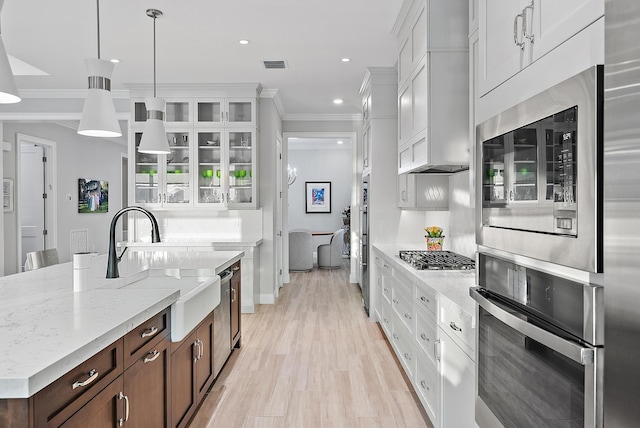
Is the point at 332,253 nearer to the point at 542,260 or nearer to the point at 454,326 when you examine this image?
the point at 454,326

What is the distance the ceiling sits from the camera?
324 centimetres

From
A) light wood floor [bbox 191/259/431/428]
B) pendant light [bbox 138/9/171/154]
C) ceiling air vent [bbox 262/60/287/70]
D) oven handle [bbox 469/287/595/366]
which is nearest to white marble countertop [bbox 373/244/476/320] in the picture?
oven handle [bbox 469/287/595/366]

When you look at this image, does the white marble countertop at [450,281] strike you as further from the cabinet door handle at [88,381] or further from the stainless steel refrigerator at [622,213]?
the cabinet door handle at [88,381]

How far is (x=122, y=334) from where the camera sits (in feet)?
4.84

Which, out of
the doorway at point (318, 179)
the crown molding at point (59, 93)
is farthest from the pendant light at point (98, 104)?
→ the doorway at point (318, 179)

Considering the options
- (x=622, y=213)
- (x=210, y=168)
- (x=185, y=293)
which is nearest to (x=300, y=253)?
(x=210, y=168)

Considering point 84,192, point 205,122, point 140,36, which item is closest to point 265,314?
point 205,122

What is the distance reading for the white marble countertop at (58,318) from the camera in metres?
1.08

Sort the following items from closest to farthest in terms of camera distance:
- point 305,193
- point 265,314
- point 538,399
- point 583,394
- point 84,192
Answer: point 583,394 → point 538,399 → point 265,314 → point 84,192 → point 305,193

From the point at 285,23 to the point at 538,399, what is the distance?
324cm

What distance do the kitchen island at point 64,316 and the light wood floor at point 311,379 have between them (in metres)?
0.50

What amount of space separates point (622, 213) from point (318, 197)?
974 cm

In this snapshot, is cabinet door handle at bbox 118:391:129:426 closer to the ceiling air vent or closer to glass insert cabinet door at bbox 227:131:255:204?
the ceiling air vent

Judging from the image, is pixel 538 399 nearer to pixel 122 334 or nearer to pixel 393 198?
pixel 122 334
